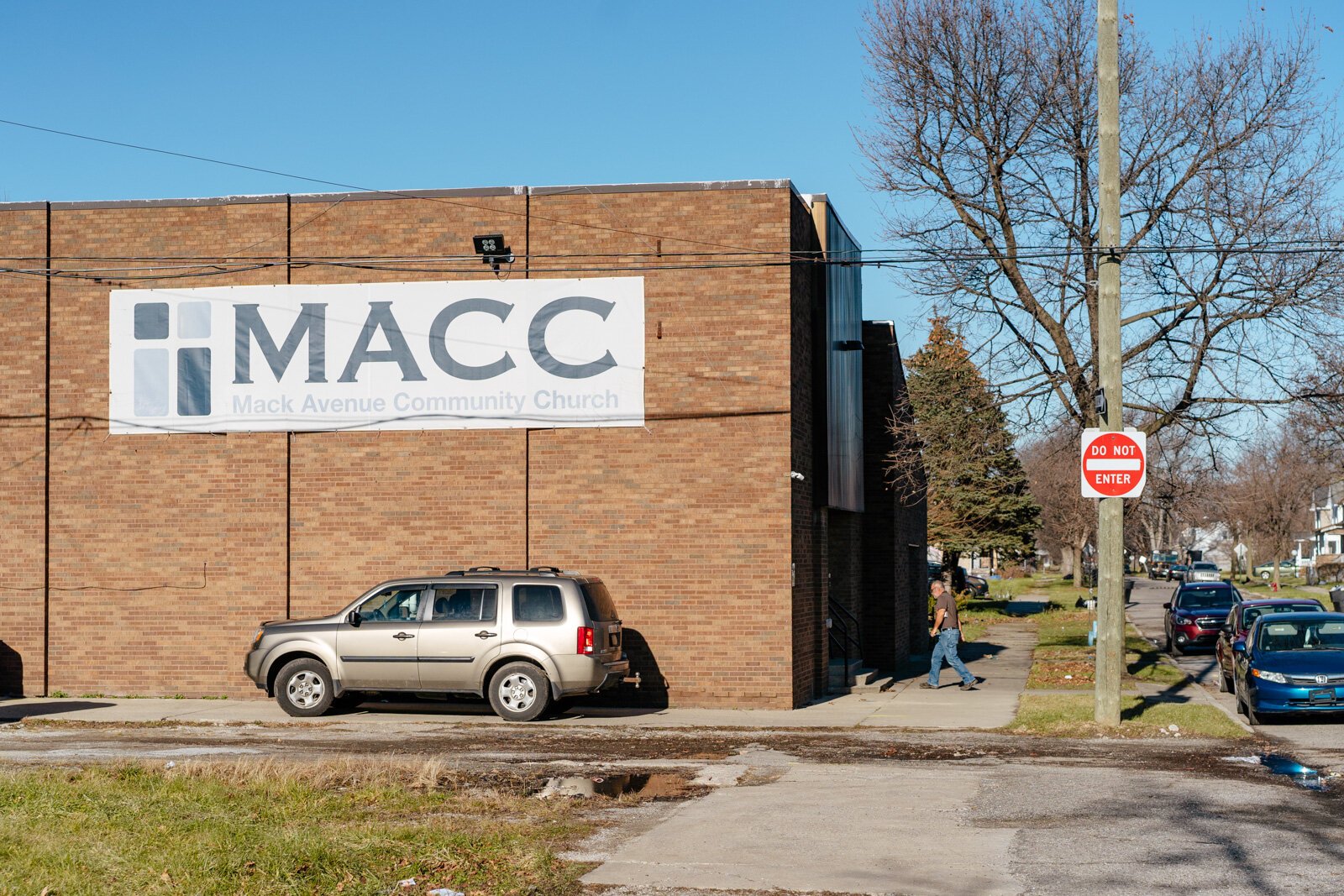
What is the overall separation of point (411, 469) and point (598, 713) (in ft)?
14.4

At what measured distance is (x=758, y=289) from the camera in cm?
1973

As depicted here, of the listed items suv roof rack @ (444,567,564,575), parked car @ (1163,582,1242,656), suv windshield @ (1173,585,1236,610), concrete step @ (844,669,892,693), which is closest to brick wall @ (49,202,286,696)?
suv roof rack @ (444,567,564,575)

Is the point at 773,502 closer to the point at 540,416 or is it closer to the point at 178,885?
the point at 540,416

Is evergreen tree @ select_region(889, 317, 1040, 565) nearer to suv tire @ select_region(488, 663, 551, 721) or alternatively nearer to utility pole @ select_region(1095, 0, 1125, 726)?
utility pole @ select_region(1095, 0, 1125, 726)

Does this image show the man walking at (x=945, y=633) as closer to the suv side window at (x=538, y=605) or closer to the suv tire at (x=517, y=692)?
the suv side window at (x=538, y=605)

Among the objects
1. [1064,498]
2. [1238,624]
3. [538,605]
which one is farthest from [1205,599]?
[1064,498]

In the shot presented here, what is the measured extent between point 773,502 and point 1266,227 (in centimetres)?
926

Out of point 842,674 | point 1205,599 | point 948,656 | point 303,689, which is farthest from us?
point 1205,599

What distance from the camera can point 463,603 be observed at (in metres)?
→ 18.0

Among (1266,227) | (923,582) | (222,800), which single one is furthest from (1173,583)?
(222,800)

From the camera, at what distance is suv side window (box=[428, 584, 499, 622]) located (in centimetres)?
1783

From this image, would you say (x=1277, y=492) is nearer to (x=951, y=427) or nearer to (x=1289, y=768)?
(x=951, y=427)

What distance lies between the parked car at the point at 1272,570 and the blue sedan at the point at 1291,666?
6987 centimetres

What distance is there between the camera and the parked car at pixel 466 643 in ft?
57.8
